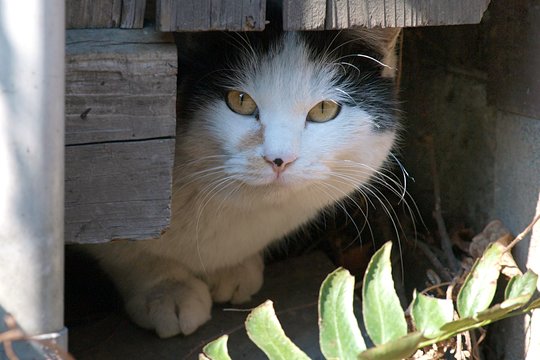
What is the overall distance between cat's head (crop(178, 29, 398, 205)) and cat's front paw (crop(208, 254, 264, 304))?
564mm

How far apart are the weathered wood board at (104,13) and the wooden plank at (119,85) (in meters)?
0.02

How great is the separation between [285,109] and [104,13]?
0.49m

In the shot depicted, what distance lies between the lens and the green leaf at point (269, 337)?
1.70 meters

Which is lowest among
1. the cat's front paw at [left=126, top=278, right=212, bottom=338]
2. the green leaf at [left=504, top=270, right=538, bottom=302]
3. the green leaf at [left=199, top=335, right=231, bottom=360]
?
Answer: the cat's front paw at [left=126, top=278, right=212, bottom=338]

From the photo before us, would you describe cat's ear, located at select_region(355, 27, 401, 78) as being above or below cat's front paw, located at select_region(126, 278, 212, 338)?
above

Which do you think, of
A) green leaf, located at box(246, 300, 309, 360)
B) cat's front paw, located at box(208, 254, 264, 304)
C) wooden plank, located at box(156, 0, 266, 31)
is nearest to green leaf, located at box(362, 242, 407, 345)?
green leaf, located at box(246, 300, 309, 360)

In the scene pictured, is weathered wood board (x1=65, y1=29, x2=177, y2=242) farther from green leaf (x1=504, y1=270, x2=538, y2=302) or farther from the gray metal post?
green leaf (x1=504, y1=270, x2=538, y2=302)

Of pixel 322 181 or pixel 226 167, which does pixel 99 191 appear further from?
pixel 322 181

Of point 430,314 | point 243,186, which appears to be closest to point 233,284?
point 243,186

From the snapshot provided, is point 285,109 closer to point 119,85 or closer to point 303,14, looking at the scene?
point 303,14

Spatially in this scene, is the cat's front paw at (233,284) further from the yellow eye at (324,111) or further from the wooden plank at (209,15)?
the wooden plank at (209,15)

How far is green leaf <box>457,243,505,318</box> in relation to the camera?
180cm

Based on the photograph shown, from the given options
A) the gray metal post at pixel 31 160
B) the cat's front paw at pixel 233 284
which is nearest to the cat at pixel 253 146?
the cat's front paw at pixel 233 284

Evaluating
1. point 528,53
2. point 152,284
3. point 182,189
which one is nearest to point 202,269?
point 152,284
